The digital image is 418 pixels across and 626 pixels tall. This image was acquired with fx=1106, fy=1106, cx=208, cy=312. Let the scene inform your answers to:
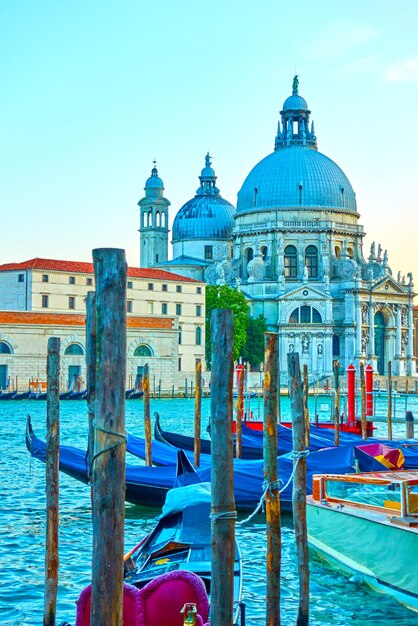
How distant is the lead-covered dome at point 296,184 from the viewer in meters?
65.2

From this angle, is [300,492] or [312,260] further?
[312,260]

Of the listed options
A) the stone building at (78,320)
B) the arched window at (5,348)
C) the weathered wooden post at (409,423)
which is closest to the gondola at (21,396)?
the stone building at (78,320)

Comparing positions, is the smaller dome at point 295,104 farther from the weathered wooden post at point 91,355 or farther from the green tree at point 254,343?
the weathered wooden post at point 91,355

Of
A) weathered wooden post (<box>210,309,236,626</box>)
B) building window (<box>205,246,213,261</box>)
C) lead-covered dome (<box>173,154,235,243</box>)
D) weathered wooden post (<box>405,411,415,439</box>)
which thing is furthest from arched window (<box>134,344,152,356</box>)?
weathered wooden post (<box>210,309,236,626</box>)

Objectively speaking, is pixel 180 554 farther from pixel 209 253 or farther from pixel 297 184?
pixel 209 253

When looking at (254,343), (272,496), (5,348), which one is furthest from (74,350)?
(272,496)

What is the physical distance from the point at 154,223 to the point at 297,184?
14.3 metres

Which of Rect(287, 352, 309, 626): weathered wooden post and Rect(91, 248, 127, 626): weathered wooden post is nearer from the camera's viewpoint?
Rect(91, 248, 127, 626): weathered wooden post

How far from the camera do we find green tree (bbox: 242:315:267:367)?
60344 millimetres

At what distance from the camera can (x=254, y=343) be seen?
2379 inches

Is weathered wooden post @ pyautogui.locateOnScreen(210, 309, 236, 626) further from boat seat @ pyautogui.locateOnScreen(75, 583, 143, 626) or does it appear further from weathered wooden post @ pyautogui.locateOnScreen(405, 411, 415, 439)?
weathered wooden post @ pyautogui.locateOnScreen(405, 411, 415, 439)

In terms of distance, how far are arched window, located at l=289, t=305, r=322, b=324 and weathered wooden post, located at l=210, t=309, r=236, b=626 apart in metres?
55.7

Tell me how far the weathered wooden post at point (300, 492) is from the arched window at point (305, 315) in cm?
5261

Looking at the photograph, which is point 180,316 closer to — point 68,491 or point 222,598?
point 68,491
